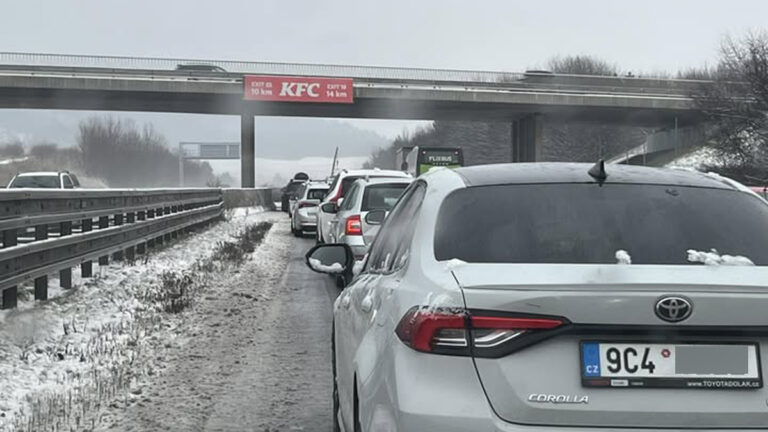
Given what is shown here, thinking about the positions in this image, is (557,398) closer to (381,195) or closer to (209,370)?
(209,370)

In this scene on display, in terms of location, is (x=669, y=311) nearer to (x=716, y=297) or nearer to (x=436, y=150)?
(x=716, y=297)

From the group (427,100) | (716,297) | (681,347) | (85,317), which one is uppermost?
(427,100)

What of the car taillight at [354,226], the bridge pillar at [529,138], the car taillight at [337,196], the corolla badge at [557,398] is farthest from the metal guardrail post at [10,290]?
the bridge pillar at [529,138]

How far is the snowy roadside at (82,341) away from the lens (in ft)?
17.4

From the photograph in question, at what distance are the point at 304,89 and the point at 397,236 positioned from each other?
167 feet

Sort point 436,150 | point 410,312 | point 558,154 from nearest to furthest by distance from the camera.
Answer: point 410,312 → point 436,150 → point 558,154

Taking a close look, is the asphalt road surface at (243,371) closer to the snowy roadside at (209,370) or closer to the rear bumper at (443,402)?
the snowy roadside at (209,370)

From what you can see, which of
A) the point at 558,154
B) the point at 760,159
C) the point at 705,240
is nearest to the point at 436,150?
the point at 760,159

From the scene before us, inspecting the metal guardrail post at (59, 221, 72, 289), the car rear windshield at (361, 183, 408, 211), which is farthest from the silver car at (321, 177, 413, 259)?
the metal guardrail post at (59, 221, 72, 289)

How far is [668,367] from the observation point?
7.98 ft

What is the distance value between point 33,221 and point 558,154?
3396 inches

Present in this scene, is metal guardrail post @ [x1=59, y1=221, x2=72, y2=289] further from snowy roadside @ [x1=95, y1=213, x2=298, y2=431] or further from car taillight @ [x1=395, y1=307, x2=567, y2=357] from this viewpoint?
car taillight @ [x1=395, y1=307, x2=567, y2=357]

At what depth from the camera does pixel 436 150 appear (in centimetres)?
4225

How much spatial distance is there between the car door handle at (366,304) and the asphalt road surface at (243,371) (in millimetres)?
1810
